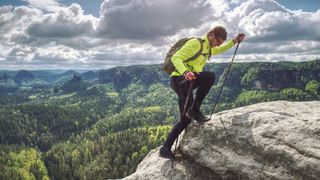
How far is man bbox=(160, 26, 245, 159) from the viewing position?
16.1 m

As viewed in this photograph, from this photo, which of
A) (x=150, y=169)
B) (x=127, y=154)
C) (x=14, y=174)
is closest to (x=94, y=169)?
(x=127, y=154)

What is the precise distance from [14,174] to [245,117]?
183509 mm

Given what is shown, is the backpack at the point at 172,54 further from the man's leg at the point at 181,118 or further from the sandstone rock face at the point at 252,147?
the sandstone rock face at the point at 252,147

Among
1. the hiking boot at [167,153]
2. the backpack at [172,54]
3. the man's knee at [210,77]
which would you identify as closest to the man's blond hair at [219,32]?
the backpack at [172,54]

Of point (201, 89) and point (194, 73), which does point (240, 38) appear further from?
point (194, 73)

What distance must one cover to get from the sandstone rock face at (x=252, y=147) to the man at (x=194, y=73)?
726 mm

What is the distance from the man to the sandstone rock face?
0.73 m

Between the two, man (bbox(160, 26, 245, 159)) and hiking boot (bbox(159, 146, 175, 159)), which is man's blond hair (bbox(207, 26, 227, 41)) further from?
hiking boot (bbox(159, 146, 175, 159))

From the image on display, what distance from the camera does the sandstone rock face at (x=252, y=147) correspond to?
14.2 metres

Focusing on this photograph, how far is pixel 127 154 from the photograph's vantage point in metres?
193

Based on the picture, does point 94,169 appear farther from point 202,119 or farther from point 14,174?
point 202,119

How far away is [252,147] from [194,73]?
4401 mm

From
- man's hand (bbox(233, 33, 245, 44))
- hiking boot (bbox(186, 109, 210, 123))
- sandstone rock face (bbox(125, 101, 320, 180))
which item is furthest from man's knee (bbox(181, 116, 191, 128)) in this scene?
man's hand (bbox(233, 33, 245, 44))

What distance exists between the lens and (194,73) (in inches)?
655
